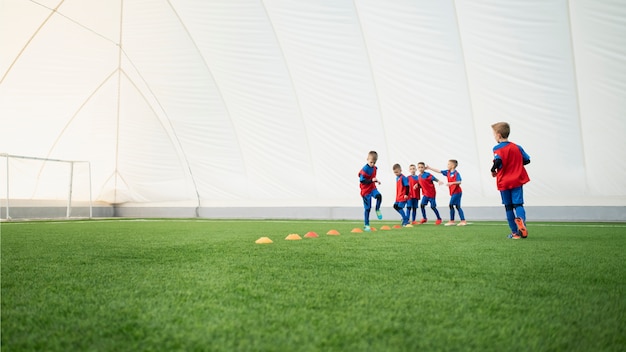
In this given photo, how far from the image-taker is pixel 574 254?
470 cm

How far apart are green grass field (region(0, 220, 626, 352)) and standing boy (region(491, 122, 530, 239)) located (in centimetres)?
276

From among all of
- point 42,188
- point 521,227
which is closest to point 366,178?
point 521,227

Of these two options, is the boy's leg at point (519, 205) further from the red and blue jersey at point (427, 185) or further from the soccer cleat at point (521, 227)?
the red and blue jersey at point (427, 185)

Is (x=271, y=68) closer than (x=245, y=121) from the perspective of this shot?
Yes

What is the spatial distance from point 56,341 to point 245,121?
717 inches

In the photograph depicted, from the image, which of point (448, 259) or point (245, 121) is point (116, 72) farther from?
point (448, 259)

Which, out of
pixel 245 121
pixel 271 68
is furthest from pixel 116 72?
pixel 271 68

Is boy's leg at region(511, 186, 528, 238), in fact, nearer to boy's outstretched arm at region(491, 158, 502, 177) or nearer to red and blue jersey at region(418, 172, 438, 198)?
boy's outstretched arm at region(491, 158, 502, 177)

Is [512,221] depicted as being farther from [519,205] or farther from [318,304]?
[318,304]

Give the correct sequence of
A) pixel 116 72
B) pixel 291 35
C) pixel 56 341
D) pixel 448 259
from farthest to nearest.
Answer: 1. pixel 116 72
2. pixel 291 35
3. pixel 448 259
4. pixel 56 341

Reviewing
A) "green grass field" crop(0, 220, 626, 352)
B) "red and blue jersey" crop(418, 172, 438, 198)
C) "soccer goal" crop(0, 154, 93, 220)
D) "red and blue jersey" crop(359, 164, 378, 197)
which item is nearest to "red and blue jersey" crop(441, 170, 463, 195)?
"red and blue jersey" crop(418, 172, 438, 198)

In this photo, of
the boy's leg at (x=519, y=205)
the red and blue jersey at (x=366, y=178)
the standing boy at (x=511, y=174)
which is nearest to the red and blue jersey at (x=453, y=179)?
the red and blue jersey at (x=366, y=178)

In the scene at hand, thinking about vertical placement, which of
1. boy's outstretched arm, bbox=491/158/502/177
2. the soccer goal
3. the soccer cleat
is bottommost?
the soccer cleat

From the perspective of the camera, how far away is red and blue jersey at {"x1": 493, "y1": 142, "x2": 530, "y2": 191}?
23.2 ft
